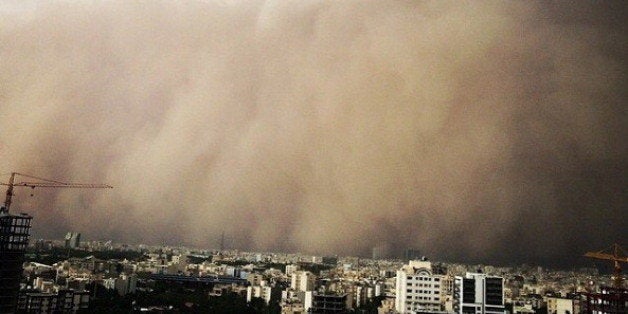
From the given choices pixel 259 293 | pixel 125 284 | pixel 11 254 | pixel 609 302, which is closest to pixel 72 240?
pixel 125 284

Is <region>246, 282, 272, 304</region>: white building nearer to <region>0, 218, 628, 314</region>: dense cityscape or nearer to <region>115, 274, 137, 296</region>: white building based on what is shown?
<region>0, 218, 628, 314</region>: dense cityscape

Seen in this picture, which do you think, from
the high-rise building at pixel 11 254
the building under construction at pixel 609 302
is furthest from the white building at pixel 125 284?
the building under construction at pixel 609 302

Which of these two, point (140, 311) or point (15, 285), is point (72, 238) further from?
point (15, 285)

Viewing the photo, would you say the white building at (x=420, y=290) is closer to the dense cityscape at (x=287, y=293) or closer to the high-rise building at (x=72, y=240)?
the dense cityscape at (x=287, y=293)

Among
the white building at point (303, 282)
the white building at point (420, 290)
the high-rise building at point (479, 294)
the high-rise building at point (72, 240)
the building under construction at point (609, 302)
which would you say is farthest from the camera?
the high-rise building at point (72, 240)

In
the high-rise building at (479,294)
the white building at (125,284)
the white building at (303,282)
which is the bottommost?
the white building at (125,284)

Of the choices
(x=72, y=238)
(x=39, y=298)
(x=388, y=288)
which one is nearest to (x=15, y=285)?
(x=39, y=298)

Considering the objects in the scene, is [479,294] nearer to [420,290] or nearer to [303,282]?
[420,290]
